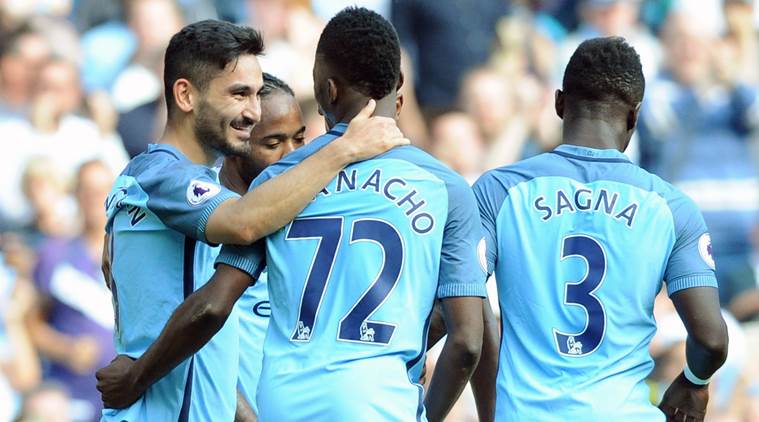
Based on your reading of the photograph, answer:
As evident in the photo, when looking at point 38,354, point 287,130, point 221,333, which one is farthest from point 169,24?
point 221,333

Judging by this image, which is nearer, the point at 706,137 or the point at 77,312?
the point at 77,312

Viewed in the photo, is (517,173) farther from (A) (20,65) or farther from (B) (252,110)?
(A) (20,65)

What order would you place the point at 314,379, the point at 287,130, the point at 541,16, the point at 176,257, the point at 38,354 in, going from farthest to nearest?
the point at 541,16
the point at 38,354
the point at 287,130
the point at 176,257
the point at 314,379

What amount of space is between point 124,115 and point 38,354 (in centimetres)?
181

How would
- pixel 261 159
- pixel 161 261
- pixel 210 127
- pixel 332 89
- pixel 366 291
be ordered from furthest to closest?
pixel 261 159 → pixel 210 127 → pixel 161 261 → pixel 332 89 → pixel 366 291

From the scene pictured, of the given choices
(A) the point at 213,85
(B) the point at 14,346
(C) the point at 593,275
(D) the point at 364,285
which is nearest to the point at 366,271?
(D) the point at 364,285

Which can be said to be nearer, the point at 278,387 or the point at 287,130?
the point at 278,387

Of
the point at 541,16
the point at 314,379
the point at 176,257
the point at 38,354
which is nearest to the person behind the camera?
the point at 314,379

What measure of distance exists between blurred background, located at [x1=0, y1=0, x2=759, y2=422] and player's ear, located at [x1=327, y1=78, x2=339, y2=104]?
5.35 meters

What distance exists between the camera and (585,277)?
441 centimetres

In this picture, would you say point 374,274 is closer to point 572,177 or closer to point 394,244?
point 394,244

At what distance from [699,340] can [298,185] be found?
146 cm

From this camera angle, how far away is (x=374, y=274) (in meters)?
3.96

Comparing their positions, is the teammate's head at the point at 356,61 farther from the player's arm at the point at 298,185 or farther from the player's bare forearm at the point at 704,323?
the player's bare forearm at the point at 704,323
